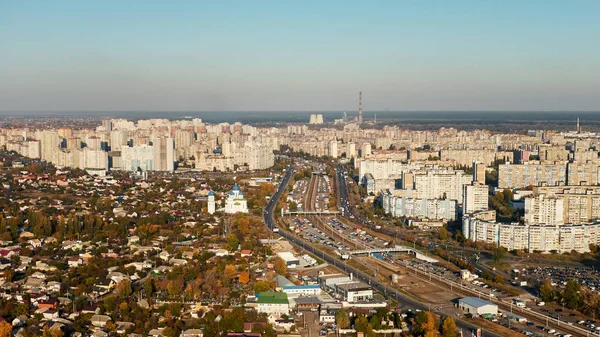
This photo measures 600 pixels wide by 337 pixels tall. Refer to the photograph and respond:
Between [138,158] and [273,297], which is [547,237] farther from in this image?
[138,158]

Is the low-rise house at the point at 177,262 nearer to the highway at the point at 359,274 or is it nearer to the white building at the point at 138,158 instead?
the highway at the point at 359,274

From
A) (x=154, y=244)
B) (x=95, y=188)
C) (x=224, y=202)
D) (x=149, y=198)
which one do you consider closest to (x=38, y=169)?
(x=95, y=188)

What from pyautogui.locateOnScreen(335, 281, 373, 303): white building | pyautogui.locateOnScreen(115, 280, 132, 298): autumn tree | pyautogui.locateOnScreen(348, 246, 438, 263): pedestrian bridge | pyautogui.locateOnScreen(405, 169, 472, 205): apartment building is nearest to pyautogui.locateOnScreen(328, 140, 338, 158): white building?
pyautogui.locateOnScreen(405, 169, 472, 205): apartment building

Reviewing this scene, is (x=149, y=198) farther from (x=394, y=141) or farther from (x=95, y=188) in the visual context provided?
(x=394, y=141)

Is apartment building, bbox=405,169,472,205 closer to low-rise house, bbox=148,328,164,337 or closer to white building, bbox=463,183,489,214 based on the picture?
white building, bbox=463,183,489,214

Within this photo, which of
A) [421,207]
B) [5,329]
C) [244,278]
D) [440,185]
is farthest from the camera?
[440,185]

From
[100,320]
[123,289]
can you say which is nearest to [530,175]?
[123,289]
